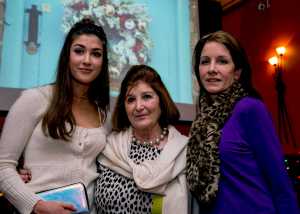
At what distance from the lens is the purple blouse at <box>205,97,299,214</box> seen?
1.25 meters

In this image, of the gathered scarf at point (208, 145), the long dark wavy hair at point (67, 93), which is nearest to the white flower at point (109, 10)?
the long dark wavy hair at point (67, 93)

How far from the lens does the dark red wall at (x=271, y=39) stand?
417 cm

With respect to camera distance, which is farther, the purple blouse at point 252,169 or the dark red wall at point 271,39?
the dark red wall at point 271,39

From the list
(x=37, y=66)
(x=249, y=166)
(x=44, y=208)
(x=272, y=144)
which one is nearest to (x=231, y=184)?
(x=249, y=166)

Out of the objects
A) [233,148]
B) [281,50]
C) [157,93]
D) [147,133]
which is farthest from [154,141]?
[281,50]

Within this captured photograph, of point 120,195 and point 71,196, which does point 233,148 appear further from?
point 71,196

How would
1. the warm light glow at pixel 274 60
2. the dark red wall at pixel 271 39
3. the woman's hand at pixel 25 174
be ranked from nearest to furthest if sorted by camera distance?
the woman's hand at pixel 25 174
the dark red wall at pixel 271 39
the warm light glow at pixel 274 60

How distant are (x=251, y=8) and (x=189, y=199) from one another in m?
3.95

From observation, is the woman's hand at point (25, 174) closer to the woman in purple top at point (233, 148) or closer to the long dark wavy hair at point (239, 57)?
the woman in purple top at point (233, 148)

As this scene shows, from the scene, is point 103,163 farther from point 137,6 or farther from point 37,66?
point 137,6

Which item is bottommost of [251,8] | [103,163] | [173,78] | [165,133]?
[103,163]

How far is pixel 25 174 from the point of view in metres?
1.41

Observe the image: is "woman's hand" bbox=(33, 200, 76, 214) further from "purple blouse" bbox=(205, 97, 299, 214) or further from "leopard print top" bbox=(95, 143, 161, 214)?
"purple blouse" bbox=(205, 97, 299, 214)

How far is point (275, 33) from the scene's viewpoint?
450 cm
